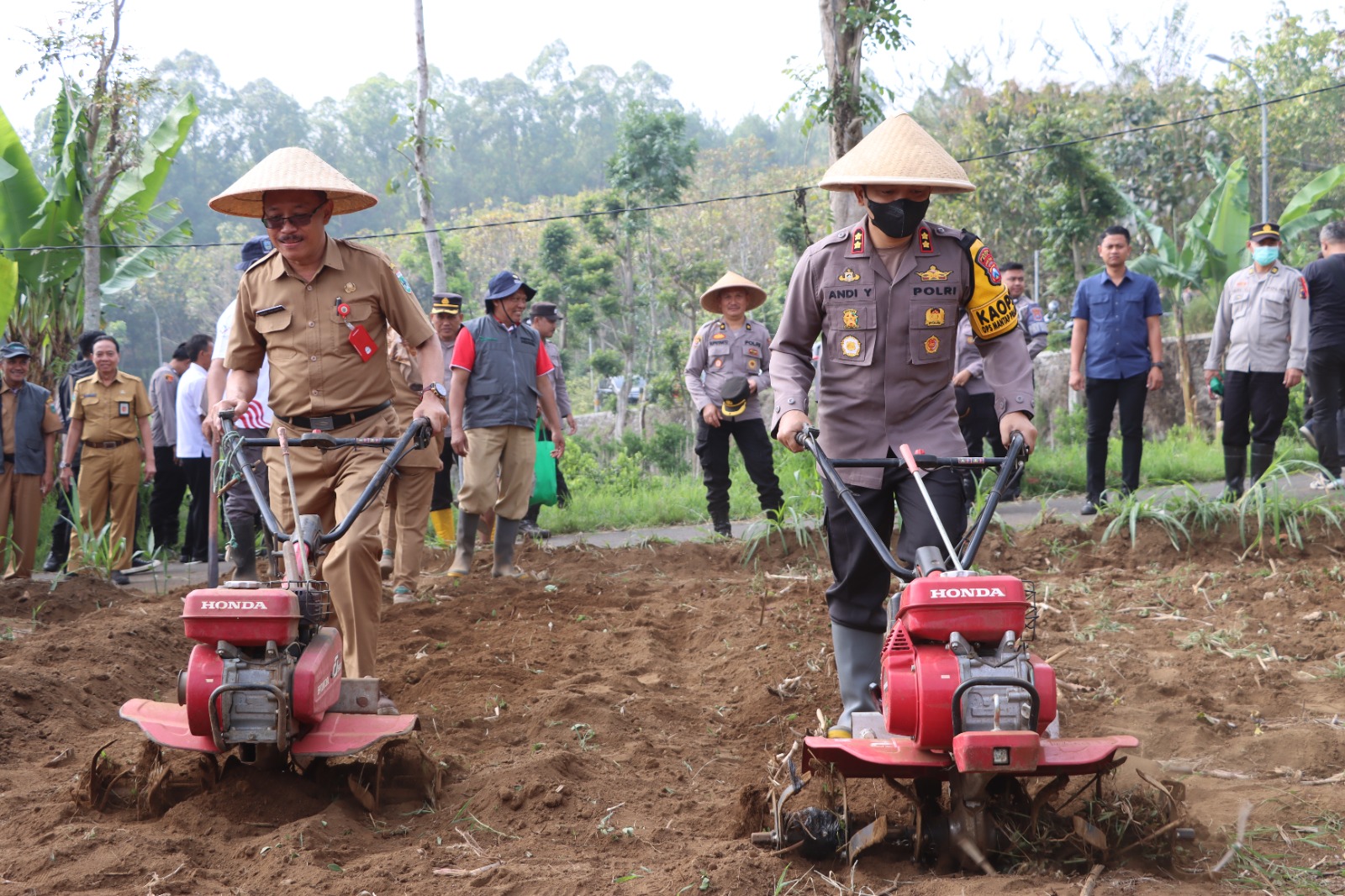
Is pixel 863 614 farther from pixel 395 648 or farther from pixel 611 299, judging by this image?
pixel 611 299

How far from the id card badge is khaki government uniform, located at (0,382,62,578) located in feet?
18.8

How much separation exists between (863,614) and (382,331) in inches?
85.4

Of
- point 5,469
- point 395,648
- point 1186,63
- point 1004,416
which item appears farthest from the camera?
point 1186,63

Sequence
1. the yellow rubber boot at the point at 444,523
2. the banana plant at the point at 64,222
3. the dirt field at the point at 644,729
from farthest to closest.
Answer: the banana plant at the point at 64,222
the yellow rubber boot at the point at 444,523
the dirt field at the point at 644,729

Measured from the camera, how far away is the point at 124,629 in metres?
6.40

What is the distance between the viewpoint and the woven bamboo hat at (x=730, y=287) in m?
8.97

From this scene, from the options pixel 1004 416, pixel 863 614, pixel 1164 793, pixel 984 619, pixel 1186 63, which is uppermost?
pixel 1186 63

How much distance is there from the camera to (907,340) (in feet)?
12.7

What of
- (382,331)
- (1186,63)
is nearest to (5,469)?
A: (382,331)

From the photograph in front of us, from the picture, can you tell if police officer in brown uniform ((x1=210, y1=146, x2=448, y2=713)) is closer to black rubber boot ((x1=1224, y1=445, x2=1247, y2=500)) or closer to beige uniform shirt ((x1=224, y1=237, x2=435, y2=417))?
beige uniform shirt ((x1=224, y1=237, x2=435, y2=417))

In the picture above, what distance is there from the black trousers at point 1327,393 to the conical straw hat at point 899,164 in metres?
5.70

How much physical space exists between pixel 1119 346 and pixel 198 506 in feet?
23.9

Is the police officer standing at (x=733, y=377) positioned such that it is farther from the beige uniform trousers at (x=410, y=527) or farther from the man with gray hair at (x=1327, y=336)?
the man with gray hair at (x=1327, y=336)

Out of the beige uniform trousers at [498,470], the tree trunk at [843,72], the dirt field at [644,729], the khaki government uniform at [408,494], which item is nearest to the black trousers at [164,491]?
the dirt field at [644,729]
